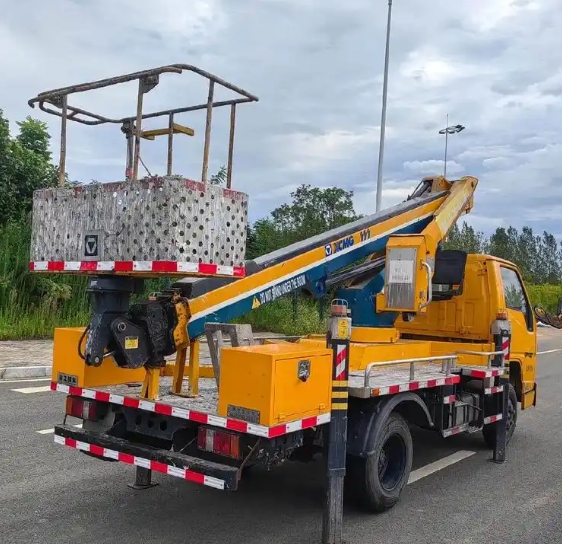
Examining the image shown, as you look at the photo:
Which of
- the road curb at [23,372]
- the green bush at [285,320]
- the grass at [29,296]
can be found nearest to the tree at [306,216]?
the green bush at [285,320]

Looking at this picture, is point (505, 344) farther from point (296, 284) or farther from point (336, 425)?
point (336, 425)

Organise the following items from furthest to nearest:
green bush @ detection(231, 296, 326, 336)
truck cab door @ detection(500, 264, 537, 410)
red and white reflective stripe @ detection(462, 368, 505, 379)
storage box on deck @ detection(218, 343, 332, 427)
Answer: green bush @ detection(231, 296, 326, 336), truck cab door @ detection(500, 264, 537, 410), red and white reflective stripe @ detection(462, 368, 505, 379), storage box on deck @ detection(218, 343, 332, 427)

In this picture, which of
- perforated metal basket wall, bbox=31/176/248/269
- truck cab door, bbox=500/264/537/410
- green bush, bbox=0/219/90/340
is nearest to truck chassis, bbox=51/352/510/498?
perforated metal basket wall, bbox=31/176/248/269

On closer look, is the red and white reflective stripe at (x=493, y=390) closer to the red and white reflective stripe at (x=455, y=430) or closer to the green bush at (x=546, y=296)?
the red and white reflective stripe at (x=455, y=430)

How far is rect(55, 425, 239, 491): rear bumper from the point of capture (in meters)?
4.07

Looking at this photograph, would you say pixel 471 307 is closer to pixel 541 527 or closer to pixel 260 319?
pixel 541 527

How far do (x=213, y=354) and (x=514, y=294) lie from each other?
15.0 feet

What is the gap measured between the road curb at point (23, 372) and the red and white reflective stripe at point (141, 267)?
656 cm

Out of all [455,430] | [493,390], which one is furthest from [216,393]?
[493,390]

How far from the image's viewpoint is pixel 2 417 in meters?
7.64

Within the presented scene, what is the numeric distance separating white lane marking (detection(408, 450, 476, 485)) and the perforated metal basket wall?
306 centimetres

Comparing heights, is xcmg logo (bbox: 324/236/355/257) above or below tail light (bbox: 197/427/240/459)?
above

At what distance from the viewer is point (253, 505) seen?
5254 mm

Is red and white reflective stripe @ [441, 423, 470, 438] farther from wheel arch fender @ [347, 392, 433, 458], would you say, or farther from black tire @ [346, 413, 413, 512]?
wheel arch fender @ [347, 392, 433, 458]
